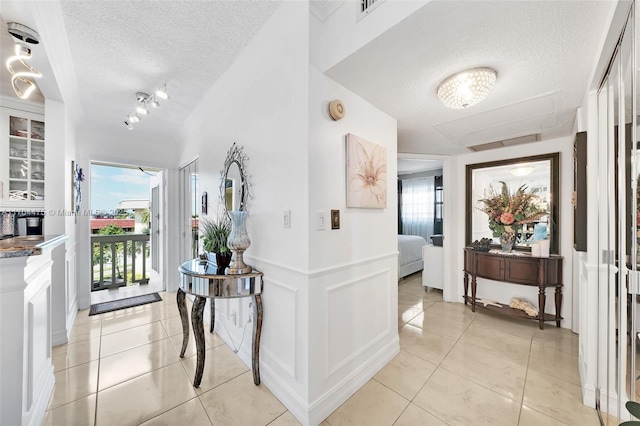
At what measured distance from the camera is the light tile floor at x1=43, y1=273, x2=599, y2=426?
1.56 metres

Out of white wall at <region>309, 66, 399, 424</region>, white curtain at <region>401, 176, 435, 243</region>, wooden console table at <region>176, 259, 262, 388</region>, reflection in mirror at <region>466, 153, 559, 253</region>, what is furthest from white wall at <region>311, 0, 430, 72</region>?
white curtain at <region>401, 176, 435, 243</region>

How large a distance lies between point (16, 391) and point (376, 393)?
2000 millimetres

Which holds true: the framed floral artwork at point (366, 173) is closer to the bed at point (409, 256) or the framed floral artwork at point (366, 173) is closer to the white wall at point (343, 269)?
the white wall at point (343, 269)

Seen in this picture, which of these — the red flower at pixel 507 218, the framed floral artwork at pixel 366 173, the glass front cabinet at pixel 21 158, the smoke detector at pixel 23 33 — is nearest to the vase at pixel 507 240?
the red flower at pixel 507 218

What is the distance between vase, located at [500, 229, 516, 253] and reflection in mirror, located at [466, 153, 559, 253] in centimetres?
9

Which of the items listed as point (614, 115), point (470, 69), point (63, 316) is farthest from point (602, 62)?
point (63, 316)

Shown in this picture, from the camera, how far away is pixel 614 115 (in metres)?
1.40

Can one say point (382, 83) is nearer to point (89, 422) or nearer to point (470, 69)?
point (470, 69)

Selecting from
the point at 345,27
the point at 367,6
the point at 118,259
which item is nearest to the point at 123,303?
the point at 118,259

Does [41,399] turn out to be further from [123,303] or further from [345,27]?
[345,27]

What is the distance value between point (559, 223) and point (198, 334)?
3849 mm

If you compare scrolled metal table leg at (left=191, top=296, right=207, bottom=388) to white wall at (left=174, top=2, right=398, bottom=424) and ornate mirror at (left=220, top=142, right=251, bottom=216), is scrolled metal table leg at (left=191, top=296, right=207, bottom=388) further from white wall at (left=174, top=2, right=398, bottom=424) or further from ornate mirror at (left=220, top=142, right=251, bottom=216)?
ornate mirror at (left=220, top=142, right=251, bottom=216)

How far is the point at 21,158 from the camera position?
8.55 ft

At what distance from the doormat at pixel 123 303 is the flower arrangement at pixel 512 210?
15.5 ft
